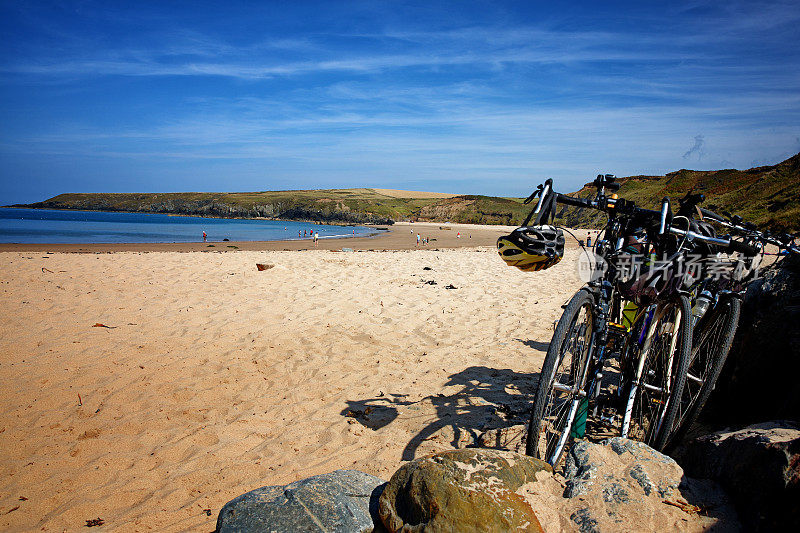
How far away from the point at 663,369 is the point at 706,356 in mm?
719

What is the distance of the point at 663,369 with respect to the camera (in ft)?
10.9

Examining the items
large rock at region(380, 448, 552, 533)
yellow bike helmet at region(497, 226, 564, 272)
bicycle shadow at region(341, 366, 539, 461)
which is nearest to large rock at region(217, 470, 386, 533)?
large rock at region(380, 448, 552, 533)

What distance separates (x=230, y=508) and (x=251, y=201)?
476ft

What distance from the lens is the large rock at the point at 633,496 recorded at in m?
2.34

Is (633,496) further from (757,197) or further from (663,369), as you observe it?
(757,197)

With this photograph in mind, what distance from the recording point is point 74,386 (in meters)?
5.18

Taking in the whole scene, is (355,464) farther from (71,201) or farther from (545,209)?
(71,201)

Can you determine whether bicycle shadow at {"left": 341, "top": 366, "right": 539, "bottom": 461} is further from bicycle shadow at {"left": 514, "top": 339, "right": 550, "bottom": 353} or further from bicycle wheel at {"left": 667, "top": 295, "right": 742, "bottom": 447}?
bicycle wheel at {"left": 667, "top": 295, "right": 742, "bottom": 447}

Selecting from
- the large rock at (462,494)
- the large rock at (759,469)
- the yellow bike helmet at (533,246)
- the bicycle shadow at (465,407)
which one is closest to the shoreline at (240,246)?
the bicycle shadow at (465,407)

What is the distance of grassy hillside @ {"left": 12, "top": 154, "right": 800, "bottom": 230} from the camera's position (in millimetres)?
17328

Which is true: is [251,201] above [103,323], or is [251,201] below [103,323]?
above

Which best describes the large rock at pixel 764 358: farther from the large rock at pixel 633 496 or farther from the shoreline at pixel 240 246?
the shoreline at pixel 240 246

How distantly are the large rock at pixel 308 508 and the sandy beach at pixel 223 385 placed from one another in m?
0.58

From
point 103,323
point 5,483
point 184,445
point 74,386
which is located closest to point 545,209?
point 184,445
